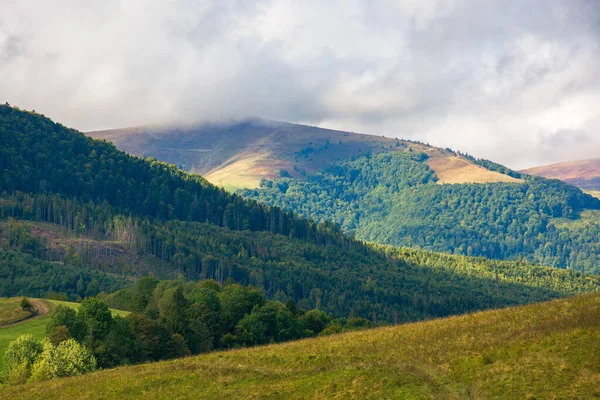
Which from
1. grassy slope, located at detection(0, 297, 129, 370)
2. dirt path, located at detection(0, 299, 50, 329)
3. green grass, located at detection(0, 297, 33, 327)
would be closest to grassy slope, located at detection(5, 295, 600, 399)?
grassy slope, located at detection(0, 297, 129, 370)

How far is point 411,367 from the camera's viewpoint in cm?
7219

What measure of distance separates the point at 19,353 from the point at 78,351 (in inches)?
356

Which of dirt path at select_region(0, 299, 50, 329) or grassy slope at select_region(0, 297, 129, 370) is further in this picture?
dirt path at select_region(0, 299, 50, 329)

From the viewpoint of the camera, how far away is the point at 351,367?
74.4 metres

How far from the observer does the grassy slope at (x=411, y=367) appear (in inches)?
2527

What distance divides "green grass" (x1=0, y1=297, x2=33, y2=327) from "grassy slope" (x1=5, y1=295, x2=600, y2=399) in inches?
2681

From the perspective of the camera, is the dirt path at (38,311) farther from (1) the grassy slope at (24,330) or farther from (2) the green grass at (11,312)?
(1) the grassy slope at (24,330)

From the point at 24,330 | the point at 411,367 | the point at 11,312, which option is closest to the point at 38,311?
the point at 11,312

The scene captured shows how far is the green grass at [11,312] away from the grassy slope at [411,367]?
68.1 metres

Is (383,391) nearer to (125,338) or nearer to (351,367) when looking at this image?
(351,367)

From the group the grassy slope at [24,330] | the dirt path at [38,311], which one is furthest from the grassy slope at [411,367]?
the dirt path at [38,311]

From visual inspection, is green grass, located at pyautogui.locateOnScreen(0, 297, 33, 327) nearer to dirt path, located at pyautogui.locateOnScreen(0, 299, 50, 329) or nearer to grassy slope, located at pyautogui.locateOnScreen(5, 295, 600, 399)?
dirt path, located at pyautogui.locateOnScreen(0, 299, 50, 329)

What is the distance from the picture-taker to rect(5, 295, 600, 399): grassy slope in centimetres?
6418

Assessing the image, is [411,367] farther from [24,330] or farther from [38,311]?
[38,311]
